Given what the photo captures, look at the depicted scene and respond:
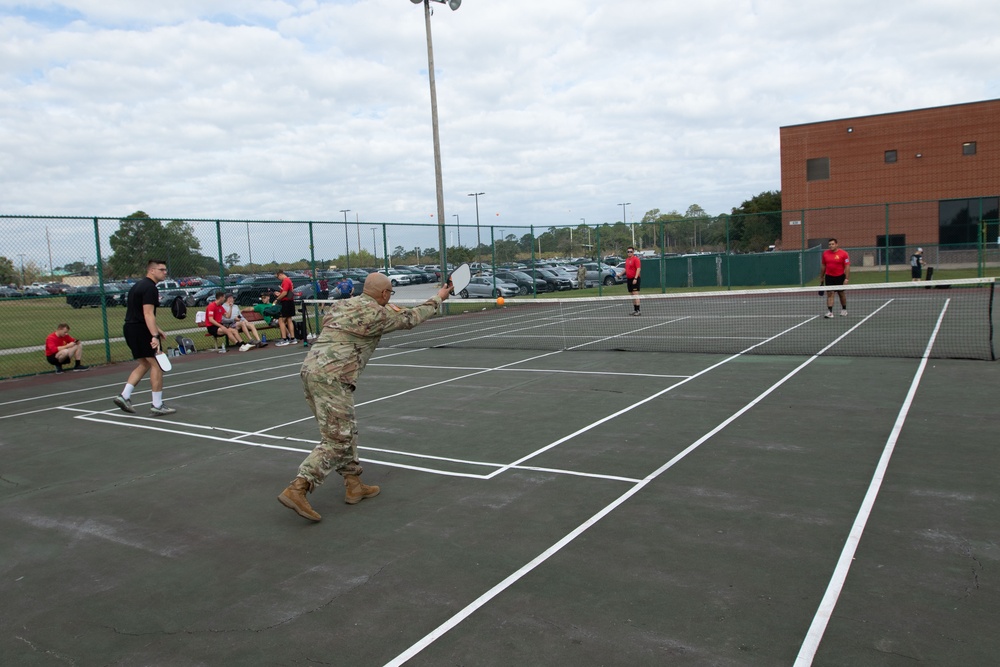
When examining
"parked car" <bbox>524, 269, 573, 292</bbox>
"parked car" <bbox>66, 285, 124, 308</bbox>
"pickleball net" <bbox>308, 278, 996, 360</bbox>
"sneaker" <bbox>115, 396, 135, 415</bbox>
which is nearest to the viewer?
"sneaker" <bbox>115, 396, 135, 415</bbox>

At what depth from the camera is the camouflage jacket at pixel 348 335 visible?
18.2ft

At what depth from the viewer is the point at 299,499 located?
537 cm

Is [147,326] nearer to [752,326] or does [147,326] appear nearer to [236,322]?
[236,322]

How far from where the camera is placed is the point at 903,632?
11.9 ft

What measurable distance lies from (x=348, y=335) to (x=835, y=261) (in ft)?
49.0

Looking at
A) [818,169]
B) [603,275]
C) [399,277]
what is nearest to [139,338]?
[399,277]

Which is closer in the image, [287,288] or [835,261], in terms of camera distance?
[287,288]

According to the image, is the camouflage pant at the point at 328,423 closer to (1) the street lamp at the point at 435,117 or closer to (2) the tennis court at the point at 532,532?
(2) the tennis court at the point at 532,532

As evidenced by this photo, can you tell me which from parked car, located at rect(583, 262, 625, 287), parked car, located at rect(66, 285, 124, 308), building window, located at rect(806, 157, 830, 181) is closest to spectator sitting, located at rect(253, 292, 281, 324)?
parked car, located at rect(66, 285, 124, 308)

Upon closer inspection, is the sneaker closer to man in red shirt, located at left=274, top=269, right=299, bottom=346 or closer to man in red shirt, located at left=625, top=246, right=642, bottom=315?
man in red shirt, located at left=274, top=269, right=299, bottom=346

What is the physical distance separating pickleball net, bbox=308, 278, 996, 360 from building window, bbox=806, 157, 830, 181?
2072cm

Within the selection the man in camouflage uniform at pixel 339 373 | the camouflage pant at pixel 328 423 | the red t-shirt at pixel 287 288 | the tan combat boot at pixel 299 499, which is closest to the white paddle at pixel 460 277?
the man in camouflage uniform at pixel 339 373

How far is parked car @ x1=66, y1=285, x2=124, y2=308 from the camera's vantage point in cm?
1563

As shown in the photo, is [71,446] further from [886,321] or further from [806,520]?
[886,321]
